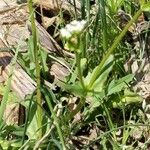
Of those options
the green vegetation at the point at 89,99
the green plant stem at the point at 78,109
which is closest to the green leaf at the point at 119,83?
the green vegetation at the point at 89,99

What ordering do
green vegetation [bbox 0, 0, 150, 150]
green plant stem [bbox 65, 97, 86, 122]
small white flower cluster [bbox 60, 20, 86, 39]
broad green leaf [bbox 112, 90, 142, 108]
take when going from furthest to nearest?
1. broad green leaf [bbox 112, 90, 142, 108]
2. green plant stem [bbox 65, 97, 86, 122]
3. green vegetation [bbox 0, 0, 150, 150]
4. small white flower cluster [bbox 60, 20, 86, 39]

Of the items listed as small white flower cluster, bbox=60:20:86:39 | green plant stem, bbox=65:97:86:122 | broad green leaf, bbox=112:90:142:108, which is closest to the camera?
small white flower cluster, bbox=60:20:86:39

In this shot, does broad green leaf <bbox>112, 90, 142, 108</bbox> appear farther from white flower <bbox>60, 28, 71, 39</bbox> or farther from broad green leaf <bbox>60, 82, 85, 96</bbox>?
white flower <bbox>60, 28, 71, 39</bbox>

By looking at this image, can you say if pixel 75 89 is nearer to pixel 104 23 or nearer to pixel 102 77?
pixel 102 77

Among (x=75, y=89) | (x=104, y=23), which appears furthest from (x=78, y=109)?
(x=104, y=23)

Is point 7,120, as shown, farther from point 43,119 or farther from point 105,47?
point 105,47

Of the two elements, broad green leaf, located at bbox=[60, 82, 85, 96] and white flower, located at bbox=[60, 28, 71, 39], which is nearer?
white flower, located at bbox=[60, 28, 71, 39]

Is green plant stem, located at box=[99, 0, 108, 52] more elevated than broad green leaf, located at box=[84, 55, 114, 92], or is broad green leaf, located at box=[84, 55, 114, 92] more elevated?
Result: green plant stem, located at box=[99, 0, 108, 52]

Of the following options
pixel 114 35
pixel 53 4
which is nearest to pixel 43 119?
pixel 114 35

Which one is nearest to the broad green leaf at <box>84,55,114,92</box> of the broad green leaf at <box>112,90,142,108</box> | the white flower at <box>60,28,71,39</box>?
the broad green leaf at <box>112,90,142,108</box>
